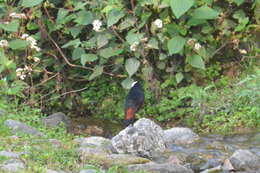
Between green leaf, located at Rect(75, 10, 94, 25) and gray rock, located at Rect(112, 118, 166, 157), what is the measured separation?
2592mm

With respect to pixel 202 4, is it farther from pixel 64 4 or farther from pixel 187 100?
pixel 64 4

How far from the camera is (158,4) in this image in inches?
298

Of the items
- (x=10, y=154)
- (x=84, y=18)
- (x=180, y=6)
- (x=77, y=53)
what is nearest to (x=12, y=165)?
(x=10, y=154)

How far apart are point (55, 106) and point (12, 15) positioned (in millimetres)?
1526

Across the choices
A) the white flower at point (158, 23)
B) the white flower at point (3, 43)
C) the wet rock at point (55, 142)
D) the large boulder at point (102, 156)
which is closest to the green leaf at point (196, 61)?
the white flower at point (158, 23)

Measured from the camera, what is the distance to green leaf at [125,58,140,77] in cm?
763

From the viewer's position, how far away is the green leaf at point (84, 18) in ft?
25.8

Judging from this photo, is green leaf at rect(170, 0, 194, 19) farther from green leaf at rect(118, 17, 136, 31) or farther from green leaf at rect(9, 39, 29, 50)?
green leaf at rect(9, 39, 29, 50)

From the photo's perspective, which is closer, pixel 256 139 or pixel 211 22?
pixel 256 139

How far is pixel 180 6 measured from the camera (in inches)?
274

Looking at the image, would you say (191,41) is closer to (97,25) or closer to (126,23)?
(126,23)

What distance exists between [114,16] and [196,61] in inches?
47.8

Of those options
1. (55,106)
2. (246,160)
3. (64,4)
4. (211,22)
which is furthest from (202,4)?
(246,160)

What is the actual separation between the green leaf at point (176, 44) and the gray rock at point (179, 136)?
1307 millimetres
